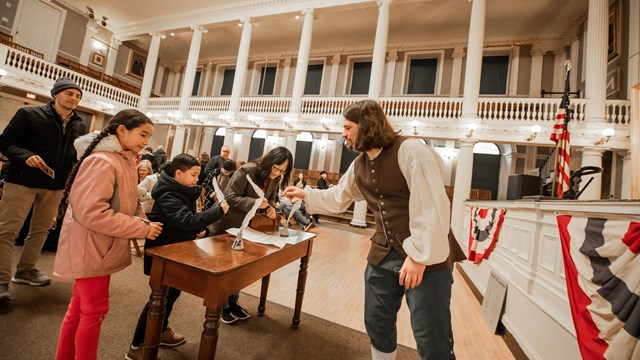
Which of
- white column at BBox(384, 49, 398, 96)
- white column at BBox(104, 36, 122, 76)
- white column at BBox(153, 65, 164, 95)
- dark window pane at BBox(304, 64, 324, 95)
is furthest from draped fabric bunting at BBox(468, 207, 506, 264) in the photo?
white column at BBox(153, 65, 164, 95)

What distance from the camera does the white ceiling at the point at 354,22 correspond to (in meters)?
9.70

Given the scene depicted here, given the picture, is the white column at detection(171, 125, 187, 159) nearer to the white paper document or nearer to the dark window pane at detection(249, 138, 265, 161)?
the dark window pane at detection(249, 138, 265, 161)

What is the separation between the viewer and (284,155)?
2289 millimetres

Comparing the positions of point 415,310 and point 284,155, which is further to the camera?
point 284,155

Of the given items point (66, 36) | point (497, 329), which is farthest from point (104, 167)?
point (66, 36)

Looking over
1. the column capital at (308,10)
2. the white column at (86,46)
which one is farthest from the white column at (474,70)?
the white column at (86,46)

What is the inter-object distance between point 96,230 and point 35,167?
147 cm

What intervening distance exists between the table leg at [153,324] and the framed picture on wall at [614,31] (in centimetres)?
1168

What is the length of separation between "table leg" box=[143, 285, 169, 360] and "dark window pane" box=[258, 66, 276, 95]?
49.1ft

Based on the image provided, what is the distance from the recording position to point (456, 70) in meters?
11.6

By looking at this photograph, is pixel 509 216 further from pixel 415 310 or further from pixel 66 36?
pixel 66 36

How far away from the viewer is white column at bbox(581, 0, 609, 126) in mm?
7059

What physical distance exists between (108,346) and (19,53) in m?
12.4

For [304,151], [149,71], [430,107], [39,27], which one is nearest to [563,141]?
[430,107]
